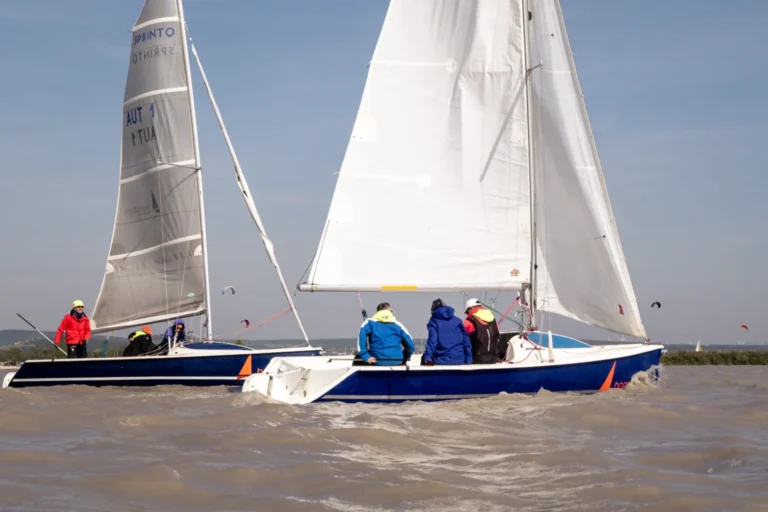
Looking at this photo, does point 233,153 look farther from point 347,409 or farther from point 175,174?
point 347,409

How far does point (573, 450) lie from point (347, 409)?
4121mm

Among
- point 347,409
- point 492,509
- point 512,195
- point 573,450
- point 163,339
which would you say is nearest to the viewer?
point 492,509

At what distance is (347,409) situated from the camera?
38.7 feet

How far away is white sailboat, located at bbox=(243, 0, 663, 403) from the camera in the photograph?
1502 cm

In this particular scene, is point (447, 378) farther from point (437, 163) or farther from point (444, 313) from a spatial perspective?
point (437, 163)

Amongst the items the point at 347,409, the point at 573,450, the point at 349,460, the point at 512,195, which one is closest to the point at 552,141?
the point at 512,195

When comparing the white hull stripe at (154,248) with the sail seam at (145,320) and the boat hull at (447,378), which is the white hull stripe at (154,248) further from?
the boat hull at (447,378)

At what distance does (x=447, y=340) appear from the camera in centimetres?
1324

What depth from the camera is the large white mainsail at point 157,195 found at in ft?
74.7

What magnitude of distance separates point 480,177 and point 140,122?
38.5 ft

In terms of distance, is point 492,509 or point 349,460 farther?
point 349,460

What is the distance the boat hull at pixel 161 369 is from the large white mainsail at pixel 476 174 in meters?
4.65

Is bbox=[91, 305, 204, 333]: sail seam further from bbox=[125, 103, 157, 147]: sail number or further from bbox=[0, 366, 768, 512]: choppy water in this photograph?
bbox=[0, 366, 768, 512]: choppy water

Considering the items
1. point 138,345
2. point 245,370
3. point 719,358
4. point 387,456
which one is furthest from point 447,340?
point 719,358
